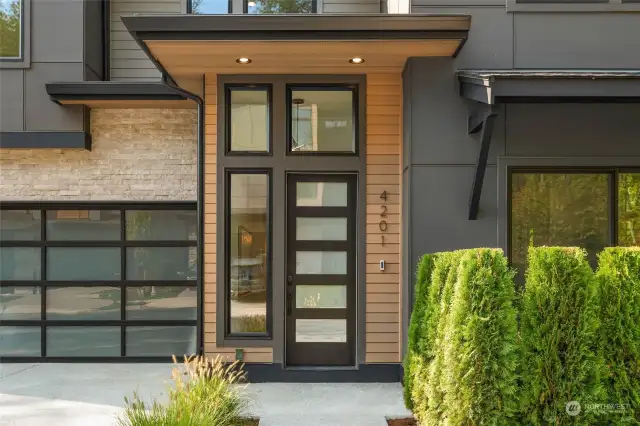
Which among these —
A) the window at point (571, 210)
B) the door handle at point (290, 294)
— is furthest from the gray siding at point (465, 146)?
the door handle at point (290, 294)

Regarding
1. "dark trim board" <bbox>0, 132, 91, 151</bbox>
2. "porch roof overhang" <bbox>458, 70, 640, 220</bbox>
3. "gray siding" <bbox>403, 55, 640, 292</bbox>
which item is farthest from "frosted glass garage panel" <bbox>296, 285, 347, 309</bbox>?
"dark trim board" <bbox>0, 132, 91, 151</bbox>

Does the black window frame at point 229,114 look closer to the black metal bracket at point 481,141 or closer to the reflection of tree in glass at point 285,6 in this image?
the reflection of tree in glass at point 285,6

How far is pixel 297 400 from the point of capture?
5.56 meters

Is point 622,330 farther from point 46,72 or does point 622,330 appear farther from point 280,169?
point 46,72

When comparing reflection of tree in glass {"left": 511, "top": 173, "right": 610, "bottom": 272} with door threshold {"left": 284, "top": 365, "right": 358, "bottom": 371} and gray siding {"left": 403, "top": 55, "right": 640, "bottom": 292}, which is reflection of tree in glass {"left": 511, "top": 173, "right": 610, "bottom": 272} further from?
door threshold {"left": 284, "top": 365, "right": 358, "bottom": 371}

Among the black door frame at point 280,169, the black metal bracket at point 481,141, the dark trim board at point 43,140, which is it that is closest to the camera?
the black metal bracket at point 481,141

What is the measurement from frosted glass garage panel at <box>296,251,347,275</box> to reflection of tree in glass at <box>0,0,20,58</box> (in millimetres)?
4709

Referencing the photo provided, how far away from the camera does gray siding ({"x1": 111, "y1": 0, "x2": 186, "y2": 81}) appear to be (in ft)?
24.2

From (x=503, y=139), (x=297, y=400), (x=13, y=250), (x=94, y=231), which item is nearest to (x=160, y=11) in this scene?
(x=94, y=231)

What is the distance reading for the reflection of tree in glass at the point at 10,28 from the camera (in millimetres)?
7082

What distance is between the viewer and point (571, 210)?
5.62 m

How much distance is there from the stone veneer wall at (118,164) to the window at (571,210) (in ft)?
13.9

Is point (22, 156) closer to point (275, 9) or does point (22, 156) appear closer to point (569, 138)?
point (275, 9)

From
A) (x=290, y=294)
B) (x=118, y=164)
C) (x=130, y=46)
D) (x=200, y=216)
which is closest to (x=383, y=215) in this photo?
(x=290, y=294)
